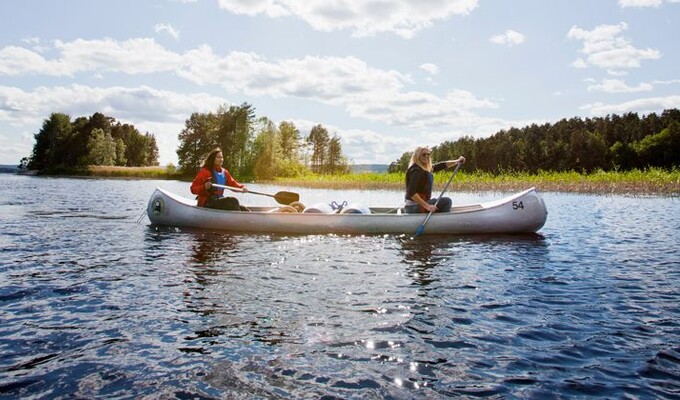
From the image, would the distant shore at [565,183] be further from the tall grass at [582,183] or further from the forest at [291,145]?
the forest at [291,145]

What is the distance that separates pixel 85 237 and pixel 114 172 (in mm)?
55842

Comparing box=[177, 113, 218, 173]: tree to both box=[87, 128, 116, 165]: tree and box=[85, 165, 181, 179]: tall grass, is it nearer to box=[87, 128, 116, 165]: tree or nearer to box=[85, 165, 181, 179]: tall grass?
box=[85, 165, 181, 179]: tall grass

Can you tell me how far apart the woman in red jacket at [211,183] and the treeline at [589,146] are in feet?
159

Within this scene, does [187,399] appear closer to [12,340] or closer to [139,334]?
[139,334]

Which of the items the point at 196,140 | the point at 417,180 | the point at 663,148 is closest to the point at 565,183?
the point at 417,180

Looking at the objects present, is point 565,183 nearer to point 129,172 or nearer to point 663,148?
point 663,148

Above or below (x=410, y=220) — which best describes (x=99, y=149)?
above

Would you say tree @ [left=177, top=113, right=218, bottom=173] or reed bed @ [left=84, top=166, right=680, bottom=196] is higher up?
tree @ [left=177, top=113, right=218, bottom=173]

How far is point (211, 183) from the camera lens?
36.7 ft

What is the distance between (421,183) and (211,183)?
454cm

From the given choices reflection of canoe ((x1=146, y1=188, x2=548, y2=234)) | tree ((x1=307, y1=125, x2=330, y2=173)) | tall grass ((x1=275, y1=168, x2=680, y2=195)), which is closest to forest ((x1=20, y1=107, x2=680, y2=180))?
tree ((x1=307, y1=125, x2=330, y2=173))

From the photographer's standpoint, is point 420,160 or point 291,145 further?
point 291,145

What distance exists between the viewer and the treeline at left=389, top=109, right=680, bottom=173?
58.0 metres

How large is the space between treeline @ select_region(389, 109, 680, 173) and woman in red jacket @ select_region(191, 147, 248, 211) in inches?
1913
